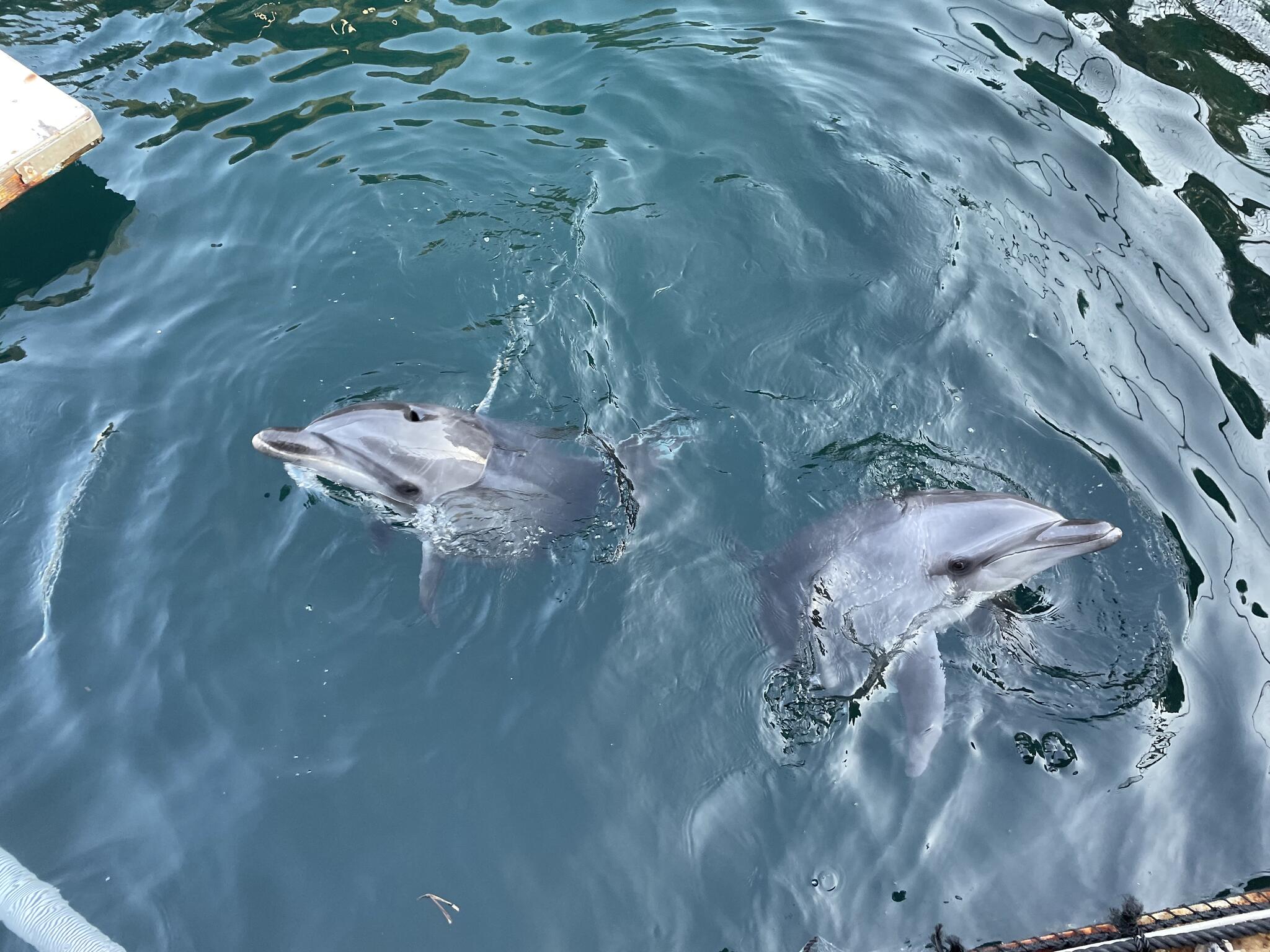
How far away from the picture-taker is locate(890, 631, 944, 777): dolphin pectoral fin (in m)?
6.52

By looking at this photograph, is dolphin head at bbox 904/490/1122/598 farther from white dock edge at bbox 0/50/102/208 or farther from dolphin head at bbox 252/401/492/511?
white dock edge at bbox 0/50/102/208

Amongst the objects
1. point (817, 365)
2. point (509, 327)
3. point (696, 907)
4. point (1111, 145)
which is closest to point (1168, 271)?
point (1111, 145)

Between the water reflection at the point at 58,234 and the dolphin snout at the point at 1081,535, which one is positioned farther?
the water reflection at the point at 58,234

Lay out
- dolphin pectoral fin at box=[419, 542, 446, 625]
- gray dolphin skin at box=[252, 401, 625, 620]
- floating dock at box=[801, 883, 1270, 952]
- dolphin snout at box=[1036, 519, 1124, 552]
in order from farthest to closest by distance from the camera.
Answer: dolphin pectoral fin at box=[419, 542, 446, 625] < gray dolphin skin at box=[252, 401, 625, 620] < dolphin snout at box=[1036, 519, 1124, 552] < floating dock at box=[801, 883, 1270, 952]

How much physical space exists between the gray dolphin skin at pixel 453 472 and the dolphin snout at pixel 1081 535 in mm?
3416

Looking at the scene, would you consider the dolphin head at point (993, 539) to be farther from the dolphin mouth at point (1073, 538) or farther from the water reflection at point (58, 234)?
the water reflection at point (58, 234)

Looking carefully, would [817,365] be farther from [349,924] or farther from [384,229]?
[349,924]

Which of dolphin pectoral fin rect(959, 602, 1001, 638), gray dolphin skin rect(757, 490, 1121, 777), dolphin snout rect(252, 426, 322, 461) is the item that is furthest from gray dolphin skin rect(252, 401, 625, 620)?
dolphin pectoral fin rect(959, 602, 1001, 638)

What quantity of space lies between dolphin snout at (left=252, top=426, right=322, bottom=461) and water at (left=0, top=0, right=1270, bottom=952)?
3.81 feet

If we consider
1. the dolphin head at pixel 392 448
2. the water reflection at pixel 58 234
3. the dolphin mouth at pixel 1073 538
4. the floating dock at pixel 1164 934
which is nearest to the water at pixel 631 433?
the water reflection at pixel 58 234

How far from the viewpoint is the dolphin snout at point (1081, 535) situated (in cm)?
623

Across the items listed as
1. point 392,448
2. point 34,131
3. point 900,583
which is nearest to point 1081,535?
point 900,583

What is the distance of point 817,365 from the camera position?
8.66 metres

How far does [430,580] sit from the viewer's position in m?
7.26
